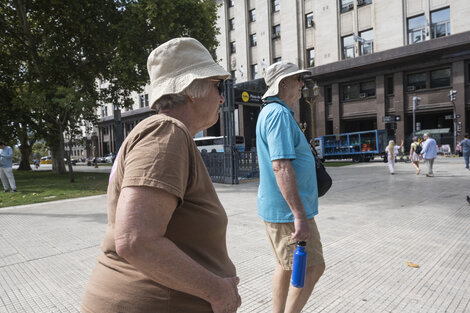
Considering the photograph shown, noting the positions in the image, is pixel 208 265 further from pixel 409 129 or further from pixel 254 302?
pixel 409 129

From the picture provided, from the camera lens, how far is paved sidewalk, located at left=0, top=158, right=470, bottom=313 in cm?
308

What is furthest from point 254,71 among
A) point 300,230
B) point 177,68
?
point 177,68

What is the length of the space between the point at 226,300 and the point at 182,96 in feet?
2.43

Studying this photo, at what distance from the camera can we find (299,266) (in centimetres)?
207

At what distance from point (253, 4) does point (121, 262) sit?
37772mm

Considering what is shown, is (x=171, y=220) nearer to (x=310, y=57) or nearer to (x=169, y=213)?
(x=169, y=213)

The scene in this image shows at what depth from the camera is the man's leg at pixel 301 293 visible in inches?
88.3

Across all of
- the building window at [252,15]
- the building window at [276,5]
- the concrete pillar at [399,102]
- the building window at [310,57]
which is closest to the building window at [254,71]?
the building window at [252,15]

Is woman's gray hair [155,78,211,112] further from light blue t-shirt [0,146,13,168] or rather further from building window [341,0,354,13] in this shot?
building window [341,0,354,13]

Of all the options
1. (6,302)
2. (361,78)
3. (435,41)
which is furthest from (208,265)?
(361,78)

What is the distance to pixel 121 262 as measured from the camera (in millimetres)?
1181

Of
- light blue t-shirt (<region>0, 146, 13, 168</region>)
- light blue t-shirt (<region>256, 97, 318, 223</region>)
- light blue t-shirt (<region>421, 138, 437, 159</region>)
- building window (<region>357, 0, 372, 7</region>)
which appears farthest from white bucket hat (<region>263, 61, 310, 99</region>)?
building window (<region>357, 0, 372, 7</region>)

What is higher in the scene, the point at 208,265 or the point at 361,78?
the point at 361,78

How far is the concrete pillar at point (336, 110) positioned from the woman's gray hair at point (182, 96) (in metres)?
30.7
